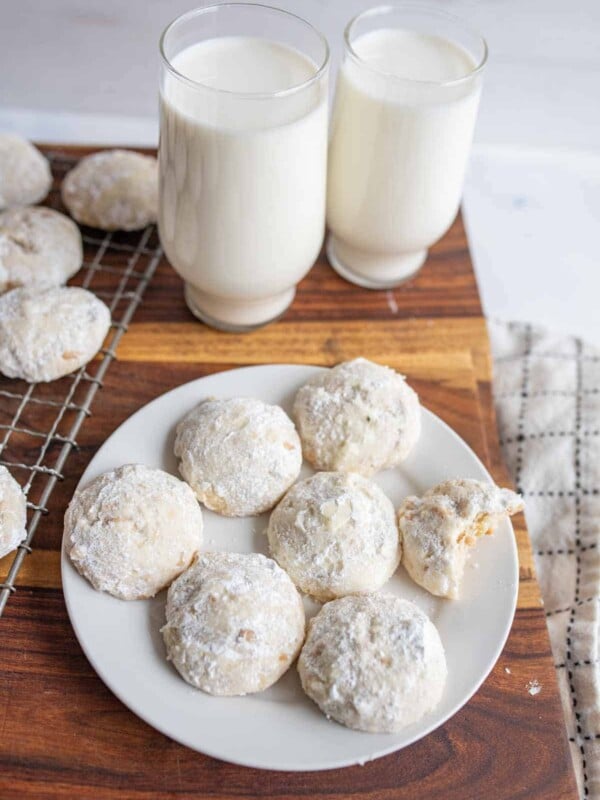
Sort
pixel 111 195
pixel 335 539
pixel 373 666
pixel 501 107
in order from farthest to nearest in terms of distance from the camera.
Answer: pixel 501 107 → pixel 111 195 → pixel 335 539 → pixel 373 666

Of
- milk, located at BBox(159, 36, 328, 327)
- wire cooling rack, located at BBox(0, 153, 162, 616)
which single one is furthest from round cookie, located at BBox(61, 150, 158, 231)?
milk, located at BBox(159, 36, 328, 327)

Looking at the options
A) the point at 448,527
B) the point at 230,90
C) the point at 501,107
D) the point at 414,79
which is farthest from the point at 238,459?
the point at 501,107

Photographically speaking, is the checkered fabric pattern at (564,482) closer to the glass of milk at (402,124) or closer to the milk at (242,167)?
the glass of milk at (402,124)

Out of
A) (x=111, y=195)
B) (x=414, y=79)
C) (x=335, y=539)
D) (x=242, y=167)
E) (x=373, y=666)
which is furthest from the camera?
(x=111, y=195)

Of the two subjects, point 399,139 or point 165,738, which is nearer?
point 165,738

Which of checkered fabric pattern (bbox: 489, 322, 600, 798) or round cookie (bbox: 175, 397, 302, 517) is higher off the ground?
round cookie (bbox: 175, 397, 302, 517)

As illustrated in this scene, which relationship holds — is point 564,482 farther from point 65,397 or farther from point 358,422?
point 65,397

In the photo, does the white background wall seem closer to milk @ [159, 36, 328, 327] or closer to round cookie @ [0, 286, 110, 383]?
milk @ [159, 36, 328, 327]
